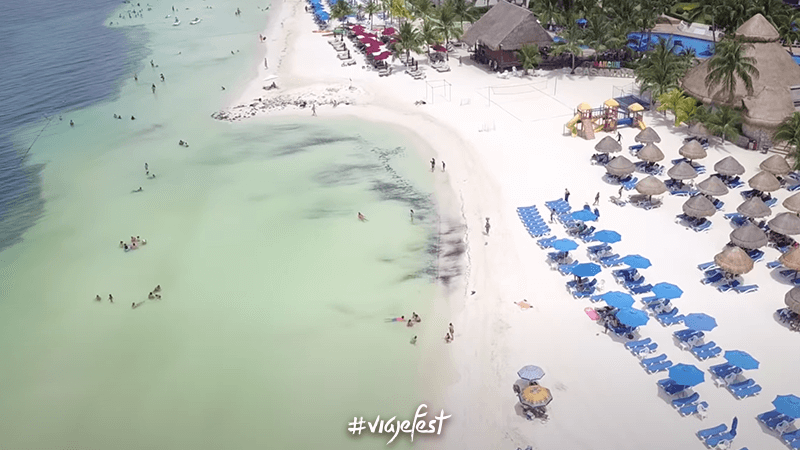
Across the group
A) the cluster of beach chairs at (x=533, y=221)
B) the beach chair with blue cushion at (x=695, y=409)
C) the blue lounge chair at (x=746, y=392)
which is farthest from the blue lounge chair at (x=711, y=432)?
the cluster of beach chairs at (x=533, y=221)

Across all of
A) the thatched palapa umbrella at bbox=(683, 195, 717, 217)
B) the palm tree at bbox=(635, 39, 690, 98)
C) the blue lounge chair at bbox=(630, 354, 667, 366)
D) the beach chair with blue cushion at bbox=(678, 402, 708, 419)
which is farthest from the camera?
the palm tree at bbox=(635, 39, 690, 98)

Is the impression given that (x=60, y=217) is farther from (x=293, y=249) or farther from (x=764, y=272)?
(x=764, y=272)

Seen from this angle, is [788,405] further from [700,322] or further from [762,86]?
[762,86]

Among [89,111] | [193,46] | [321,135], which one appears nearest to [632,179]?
[321,135]

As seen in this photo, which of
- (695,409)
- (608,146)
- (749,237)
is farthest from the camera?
(608,146)

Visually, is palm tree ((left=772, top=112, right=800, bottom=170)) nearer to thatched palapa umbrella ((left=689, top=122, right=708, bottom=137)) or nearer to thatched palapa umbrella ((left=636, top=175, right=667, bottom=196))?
thatched palapa umbrella ((left=689, top=122, right=708, bottom=137))

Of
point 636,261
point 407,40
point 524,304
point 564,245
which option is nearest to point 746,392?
point 636,261

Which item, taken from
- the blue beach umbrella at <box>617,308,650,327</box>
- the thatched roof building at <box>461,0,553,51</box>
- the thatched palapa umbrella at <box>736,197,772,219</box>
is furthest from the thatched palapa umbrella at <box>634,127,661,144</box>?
the thatched roof building at <box>461,0,553,51</box>
